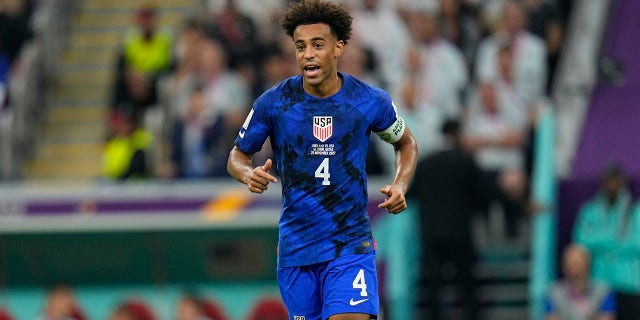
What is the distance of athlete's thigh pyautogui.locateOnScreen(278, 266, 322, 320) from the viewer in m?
8.97

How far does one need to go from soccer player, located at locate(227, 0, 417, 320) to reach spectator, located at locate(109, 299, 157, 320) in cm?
689

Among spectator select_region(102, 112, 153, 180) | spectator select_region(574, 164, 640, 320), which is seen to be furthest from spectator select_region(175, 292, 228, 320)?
spectator select_region(574, 164, 640, 320)

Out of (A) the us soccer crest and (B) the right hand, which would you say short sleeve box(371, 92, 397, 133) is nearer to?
(A) the us soccer crest

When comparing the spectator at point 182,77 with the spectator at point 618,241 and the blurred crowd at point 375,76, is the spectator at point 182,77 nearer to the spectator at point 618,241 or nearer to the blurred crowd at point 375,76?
the blurred crowd at point 375,76

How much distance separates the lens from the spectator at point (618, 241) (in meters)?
14.7

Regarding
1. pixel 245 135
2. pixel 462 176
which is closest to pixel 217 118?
pixel 462 176

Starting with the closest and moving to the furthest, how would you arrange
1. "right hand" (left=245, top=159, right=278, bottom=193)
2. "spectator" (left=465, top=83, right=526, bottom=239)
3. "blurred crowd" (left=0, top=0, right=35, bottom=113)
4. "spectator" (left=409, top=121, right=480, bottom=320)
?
"right hand" (left=245, top=159, right=278, bottom=193)
"spectator" (left=409, top=121, right=480, bottom=320)
"spectator" (left=465, top=83, right=526, bottom=239)
"blurred crowd" (left=0, top=0, right=35, bottom=113)

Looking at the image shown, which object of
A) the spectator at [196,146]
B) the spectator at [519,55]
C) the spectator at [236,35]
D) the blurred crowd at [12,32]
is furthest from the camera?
the blurred crowd at [12,32]

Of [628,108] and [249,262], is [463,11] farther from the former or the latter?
[249,262]

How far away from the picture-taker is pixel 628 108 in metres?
16.4

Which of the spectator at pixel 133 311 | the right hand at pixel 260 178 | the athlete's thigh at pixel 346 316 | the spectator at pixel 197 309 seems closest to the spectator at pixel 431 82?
the spectator at pixel 197 309

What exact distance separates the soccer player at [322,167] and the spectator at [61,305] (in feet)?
23.6

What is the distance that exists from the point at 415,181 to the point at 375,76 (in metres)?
1.48

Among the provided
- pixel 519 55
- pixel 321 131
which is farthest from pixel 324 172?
pixel 519 55
